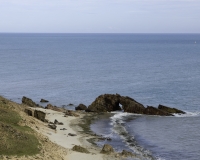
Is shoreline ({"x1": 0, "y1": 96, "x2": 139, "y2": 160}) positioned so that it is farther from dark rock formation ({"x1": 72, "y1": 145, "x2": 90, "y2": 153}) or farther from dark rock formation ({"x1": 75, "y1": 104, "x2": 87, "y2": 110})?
dark rock formation ({"x1": 75, "y1": 104, "x2": 87, "y2": 110})

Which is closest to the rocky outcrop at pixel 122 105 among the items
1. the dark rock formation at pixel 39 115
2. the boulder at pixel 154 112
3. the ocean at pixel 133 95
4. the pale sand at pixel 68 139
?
the boulder at pixel 154 112

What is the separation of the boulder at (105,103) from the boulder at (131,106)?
4.91 feet

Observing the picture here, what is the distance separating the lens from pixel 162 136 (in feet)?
177

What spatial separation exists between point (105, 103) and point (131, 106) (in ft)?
18.0

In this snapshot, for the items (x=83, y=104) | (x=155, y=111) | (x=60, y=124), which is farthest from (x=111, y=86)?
(x=60, y=124)

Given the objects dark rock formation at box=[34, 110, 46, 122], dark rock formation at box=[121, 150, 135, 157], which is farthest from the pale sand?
dark rock formation at box=[34, 110, 46, 122]

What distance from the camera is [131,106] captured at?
7212 centimetres

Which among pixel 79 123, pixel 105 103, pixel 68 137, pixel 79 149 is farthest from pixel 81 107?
pixel 79 149

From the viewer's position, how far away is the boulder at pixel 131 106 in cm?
7162

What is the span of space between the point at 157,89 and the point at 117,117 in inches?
1134

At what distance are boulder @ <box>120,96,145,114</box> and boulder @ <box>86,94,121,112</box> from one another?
1.50m

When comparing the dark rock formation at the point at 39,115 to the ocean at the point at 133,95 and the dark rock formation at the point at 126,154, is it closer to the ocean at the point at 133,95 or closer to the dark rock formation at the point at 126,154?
the ocean at the point at 133,95

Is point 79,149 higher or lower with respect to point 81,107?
higher

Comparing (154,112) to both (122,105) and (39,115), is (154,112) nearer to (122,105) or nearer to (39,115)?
(122,105)
